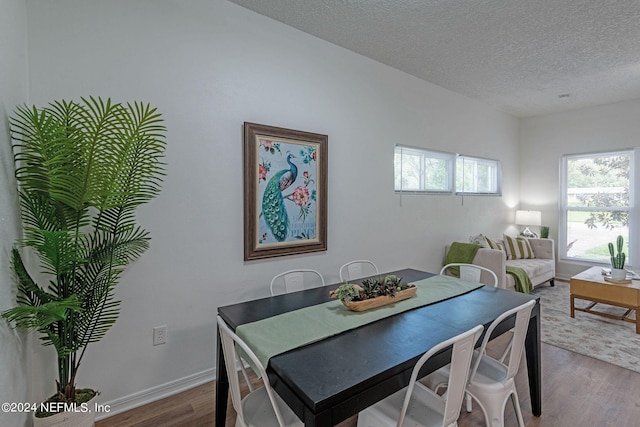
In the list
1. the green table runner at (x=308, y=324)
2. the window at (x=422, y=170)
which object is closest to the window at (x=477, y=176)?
the window at (x=422, y=170)

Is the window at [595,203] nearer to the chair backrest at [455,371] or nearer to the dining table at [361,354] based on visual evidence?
Answer: the dining table at [361,354]

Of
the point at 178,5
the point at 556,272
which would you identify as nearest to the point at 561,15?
the point at 178,5

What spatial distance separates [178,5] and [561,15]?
2866mm

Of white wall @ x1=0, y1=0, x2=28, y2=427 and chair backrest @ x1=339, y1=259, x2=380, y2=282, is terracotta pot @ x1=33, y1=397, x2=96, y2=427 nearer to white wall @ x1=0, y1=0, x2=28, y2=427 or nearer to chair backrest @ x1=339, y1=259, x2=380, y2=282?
white wall @ x1=0, y1=0, x2=28, y2=427

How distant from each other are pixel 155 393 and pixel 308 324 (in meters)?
1.33

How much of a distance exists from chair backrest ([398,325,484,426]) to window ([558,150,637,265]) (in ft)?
17.0

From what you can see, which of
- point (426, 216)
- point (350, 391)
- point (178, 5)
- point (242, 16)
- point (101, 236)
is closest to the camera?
point (350, 391)

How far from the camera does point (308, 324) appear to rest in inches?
61.2

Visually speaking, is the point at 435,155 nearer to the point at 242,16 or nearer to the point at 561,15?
the point at 561,15

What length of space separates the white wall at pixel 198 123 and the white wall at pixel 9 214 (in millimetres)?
309

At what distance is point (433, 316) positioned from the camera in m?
1.70

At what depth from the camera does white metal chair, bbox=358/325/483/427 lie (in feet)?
3.80

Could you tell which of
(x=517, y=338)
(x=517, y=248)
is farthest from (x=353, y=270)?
(x=517, y=248)

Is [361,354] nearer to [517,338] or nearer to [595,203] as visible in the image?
[517,338]
